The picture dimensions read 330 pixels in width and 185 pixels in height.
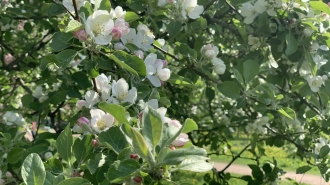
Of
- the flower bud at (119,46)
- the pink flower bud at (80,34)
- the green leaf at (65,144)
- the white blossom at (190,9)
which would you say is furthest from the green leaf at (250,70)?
the green leaf at (65,144)

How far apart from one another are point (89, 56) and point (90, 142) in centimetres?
34

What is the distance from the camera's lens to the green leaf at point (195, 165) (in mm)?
885

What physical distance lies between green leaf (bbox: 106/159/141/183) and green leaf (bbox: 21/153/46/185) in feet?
0.42

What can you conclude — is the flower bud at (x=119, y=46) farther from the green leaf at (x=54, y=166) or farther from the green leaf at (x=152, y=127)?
the green leaf at (x=152, y=127)

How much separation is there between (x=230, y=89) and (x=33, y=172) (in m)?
1.08

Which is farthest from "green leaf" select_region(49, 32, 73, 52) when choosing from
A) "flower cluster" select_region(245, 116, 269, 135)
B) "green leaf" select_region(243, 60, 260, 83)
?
"flower cluster" select_region(245, 116, 269, 135)

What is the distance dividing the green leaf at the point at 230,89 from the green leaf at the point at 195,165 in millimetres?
863

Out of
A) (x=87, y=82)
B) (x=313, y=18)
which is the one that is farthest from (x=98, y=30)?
(x=313, y=18)

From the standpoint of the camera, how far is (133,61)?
1.24 metres

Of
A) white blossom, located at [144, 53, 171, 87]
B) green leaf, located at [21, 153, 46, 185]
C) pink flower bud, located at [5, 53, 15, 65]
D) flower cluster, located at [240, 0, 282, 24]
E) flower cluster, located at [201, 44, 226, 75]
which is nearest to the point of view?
green leaf, located at [21, 153, 46, 185]

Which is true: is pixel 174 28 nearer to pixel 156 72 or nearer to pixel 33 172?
pixel 156 72

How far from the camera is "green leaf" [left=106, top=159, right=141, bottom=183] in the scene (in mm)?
863

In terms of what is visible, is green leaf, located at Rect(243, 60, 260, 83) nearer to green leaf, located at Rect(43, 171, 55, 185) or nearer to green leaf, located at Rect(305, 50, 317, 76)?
green leaf, located at Rect(305, 50, 317, 76)

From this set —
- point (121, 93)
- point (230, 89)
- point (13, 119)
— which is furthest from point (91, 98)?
point (13, 119)
